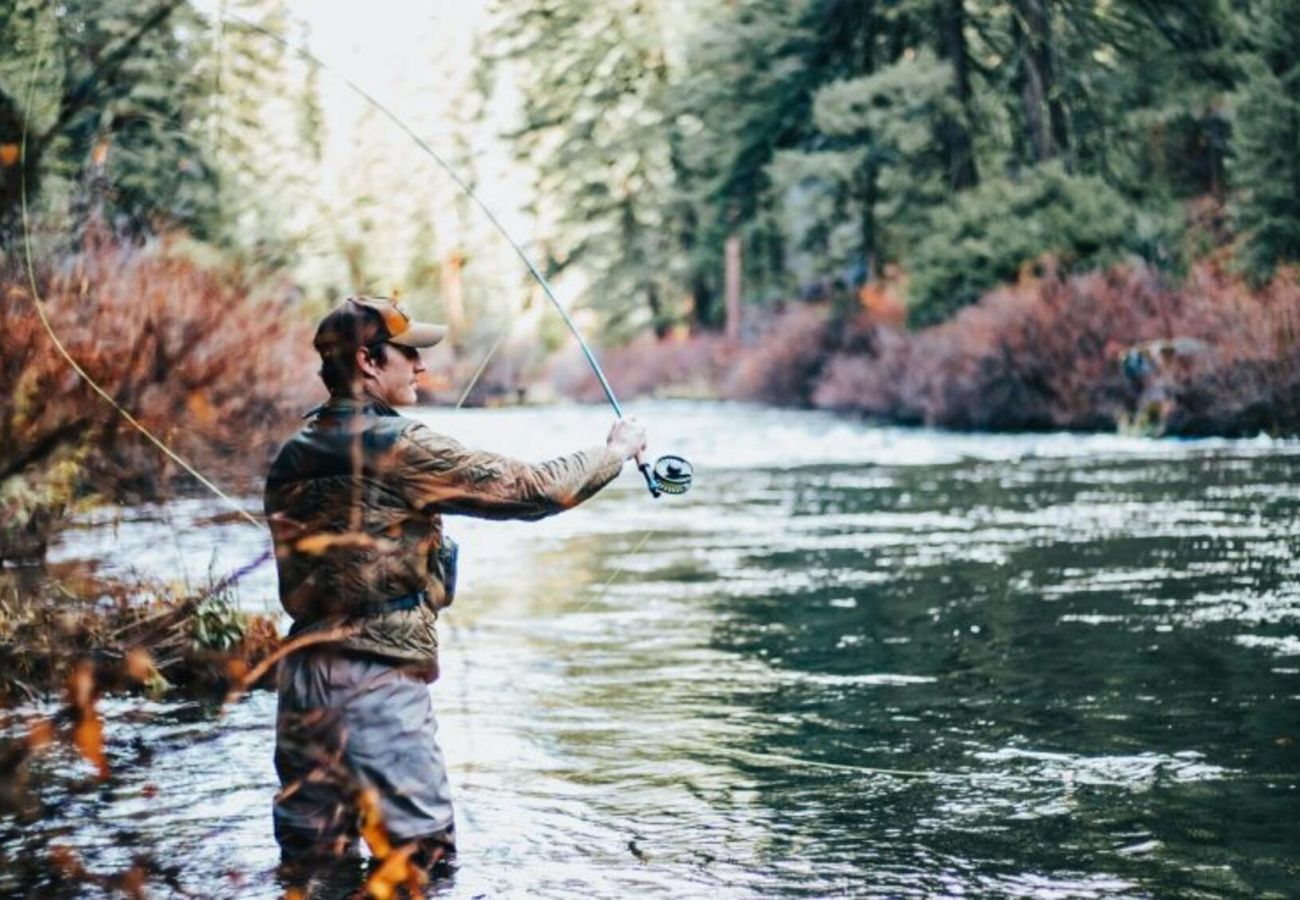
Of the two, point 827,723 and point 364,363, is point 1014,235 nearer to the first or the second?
point 827,723

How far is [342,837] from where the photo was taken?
15.3 feet

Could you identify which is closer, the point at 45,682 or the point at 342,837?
the point at 342,837

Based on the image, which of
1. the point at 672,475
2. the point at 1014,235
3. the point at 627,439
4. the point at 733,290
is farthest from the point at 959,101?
the point at 627,439

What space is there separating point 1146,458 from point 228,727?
43.7 ft

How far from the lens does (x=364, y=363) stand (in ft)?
14.7

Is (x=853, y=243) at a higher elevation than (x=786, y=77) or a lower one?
lower

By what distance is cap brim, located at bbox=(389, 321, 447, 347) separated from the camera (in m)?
4.48

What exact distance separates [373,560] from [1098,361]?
20.0 m

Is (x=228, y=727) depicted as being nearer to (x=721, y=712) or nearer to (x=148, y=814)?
(x=148, y=814)

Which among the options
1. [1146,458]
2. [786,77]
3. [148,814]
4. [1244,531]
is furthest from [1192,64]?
[148,814]

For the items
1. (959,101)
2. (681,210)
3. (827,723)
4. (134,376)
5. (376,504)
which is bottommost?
(827,723)

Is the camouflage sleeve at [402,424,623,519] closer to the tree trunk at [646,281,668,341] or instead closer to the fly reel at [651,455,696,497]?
the fly reel at [651,455,696,497]

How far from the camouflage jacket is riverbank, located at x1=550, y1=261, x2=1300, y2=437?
16344 millimetres

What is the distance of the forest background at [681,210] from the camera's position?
15.2ft
